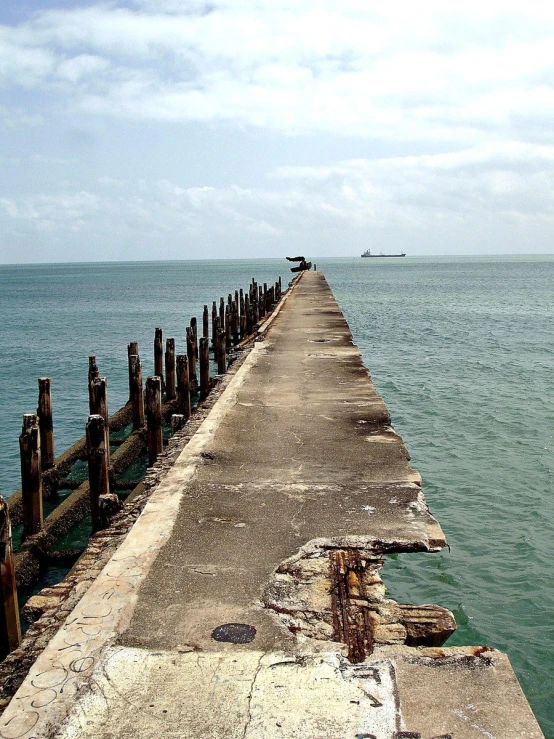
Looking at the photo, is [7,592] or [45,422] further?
[45,422]

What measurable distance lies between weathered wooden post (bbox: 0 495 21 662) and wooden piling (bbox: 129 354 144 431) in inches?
267

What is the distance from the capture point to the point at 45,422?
1003cm

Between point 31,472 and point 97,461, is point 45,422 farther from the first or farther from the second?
point 97,461

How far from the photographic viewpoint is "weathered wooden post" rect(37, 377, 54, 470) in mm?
9914

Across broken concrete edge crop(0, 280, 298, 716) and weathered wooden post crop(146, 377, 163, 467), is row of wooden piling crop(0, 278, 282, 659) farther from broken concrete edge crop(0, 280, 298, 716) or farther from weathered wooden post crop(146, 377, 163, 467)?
broken concrete edge crop(0, 280, 298, 716)

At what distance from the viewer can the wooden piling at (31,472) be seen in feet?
22.4

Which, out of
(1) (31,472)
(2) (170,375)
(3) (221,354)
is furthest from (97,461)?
Answer: (3) (221,354)

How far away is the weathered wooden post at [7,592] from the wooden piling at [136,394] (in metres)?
6.78

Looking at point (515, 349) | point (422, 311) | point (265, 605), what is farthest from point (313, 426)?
point (422, 311)

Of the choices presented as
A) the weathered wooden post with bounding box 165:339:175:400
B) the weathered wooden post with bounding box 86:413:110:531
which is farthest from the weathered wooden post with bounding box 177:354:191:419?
the weathered wooden post with bounding box 86:413:110:531

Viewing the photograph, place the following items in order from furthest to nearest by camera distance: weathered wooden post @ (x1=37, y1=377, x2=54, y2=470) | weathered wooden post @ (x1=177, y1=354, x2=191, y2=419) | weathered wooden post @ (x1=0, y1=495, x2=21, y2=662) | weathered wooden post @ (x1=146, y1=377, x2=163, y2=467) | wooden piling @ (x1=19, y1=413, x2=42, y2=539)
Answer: weathered wooden post @ (x1=177, y1=354, x2=191, y2=419) < weathered wooden post @ (x1=37, y1=377, x2=54, y2=470) < weathered wooden post @ (x1=146, y1=377, x2=163, y2=467) < wooden piling @ (x1=19, y1=413, x2=42, y2=539) < weathered wooden post @ (x1=0, y1=495, x2=21, y2=662)

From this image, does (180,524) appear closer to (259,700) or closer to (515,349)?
(259,700)

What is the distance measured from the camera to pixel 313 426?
738cm

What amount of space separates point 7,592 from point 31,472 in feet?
7.02
